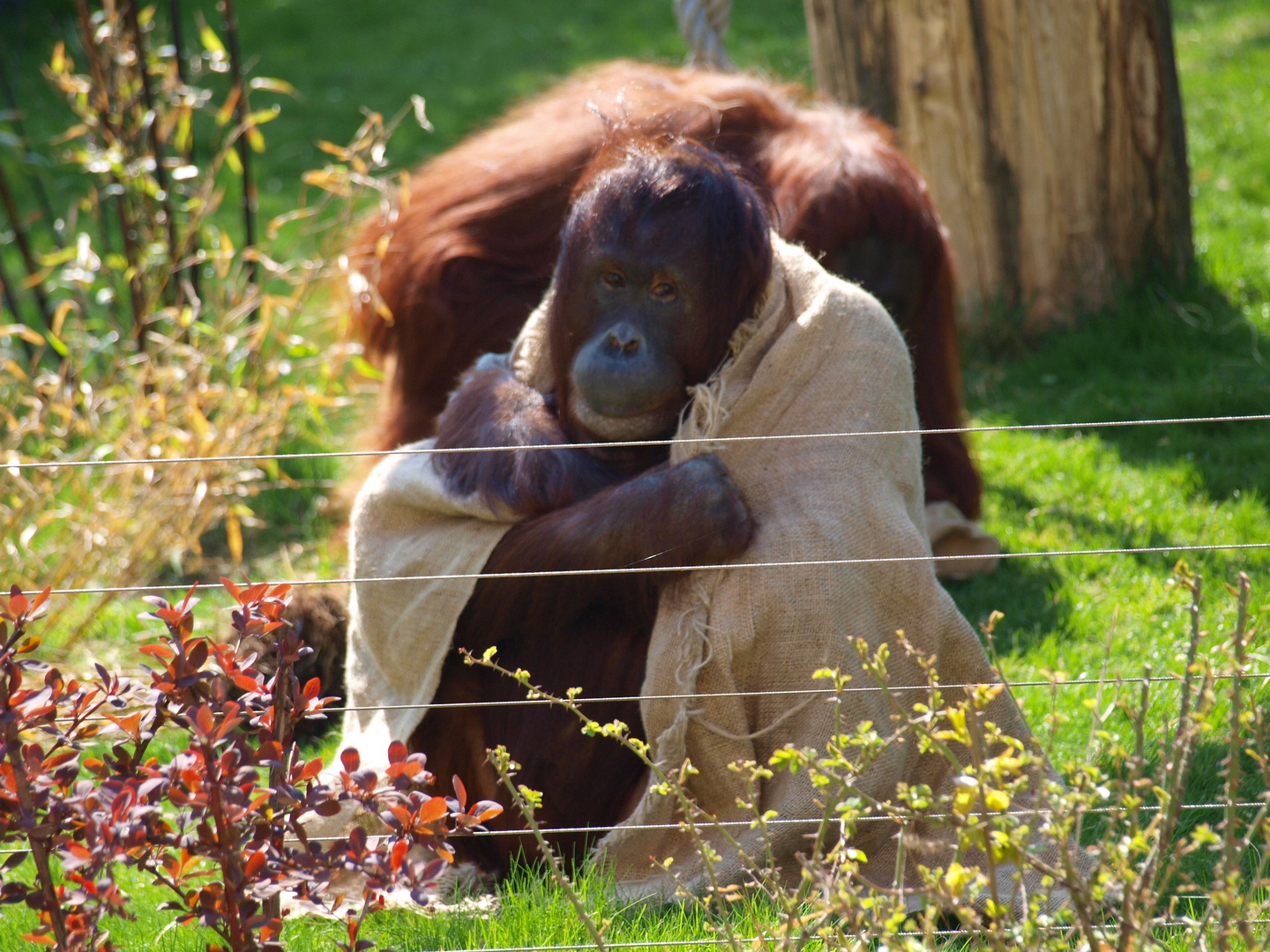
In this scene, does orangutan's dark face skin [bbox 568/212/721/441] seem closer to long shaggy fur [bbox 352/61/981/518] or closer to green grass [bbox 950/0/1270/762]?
long shaggy fur [bbox 352/61/981/518]

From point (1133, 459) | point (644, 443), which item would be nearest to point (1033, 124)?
point (1133, 459)

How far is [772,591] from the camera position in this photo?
6.89 ft

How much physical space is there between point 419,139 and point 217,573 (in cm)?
410

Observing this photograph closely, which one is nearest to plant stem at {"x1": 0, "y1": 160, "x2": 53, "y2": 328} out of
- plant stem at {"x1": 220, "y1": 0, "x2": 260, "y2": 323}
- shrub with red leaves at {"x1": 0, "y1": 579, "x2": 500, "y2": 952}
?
plant stem at {"x1": 220, "y1": 0, "x2": 260, "y2": 323}

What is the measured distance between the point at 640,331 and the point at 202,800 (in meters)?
1.10

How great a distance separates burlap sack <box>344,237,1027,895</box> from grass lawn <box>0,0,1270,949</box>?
285 millimetres

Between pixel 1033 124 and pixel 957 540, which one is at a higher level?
pixel 1033 124

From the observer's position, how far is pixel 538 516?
2.22 metres

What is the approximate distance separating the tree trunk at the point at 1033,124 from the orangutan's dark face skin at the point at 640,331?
2397mm

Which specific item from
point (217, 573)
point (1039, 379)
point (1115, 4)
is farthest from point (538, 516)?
point (1115, 4)

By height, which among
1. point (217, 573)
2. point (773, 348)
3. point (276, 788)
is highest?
point (773, 348)

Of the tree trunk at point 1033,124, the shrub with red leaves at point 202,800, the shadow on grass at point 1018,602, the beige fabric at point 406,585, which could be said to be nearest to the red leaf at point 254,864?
the shrub with red leaves at point 202,800

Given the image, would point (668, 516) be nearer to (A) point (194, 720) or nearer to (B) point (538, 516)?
(B) point (538, 516)

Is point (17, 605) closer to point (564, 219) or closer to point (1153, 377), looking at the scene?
point (564, 219)
